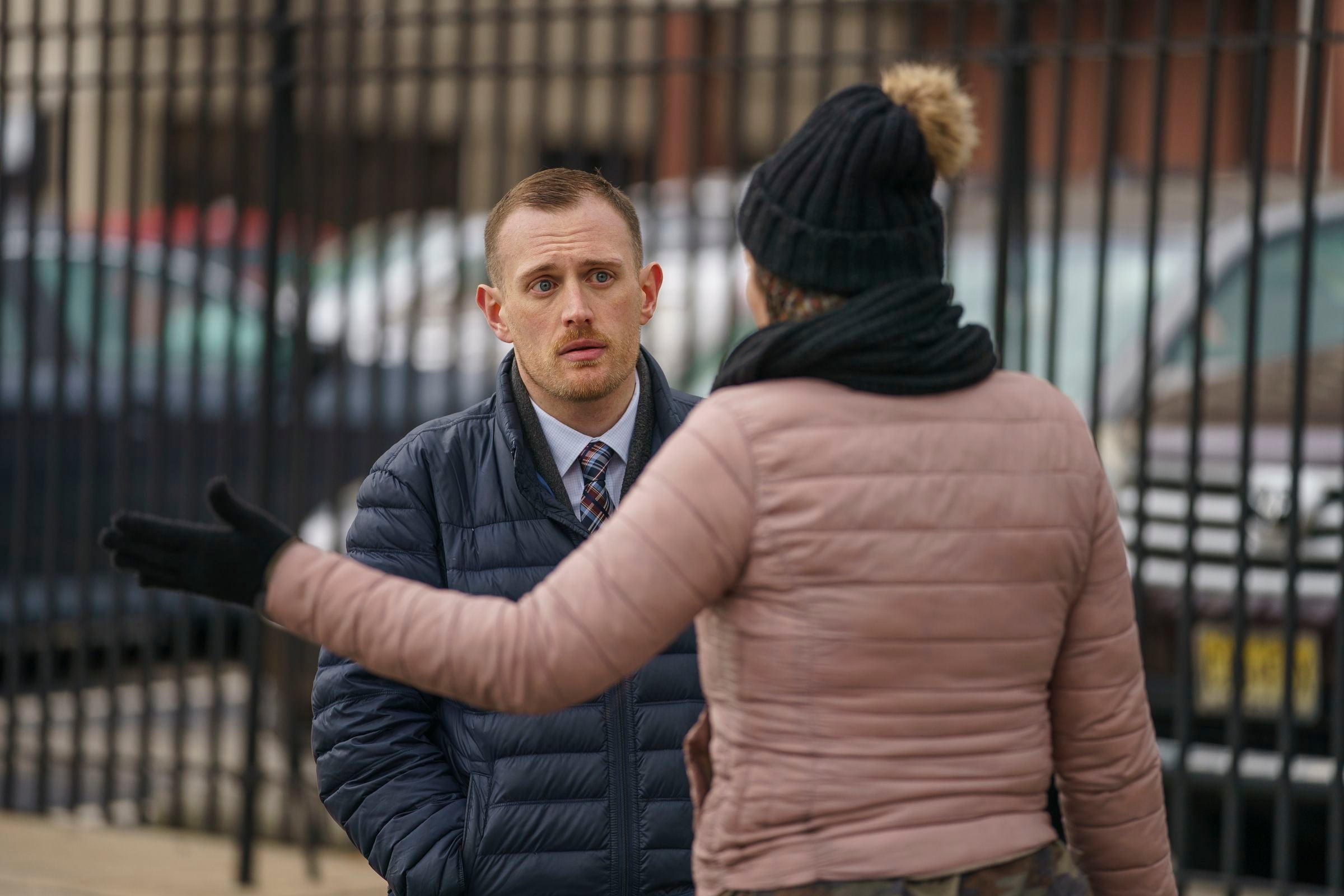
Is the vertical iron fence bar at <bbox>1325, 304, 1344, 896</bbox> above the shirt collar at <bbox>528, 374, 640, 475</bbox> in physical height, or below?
below

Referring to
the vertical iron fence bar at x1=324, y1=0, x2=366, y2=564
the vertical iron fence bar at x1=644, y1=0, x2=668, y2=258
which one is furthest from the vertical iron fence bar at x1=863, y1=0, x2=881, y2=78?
the vertical iron fence bar at x1=324, y1=0, x2=366, y2=564

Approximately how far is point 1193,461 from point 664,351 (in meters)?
2.89

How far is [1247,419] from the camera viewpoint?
15.6 ft

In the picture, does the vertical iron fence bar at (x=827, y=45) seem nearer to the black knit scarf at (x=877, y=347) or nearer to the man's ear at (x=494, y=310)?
the man's ear at (x=494, y=310)

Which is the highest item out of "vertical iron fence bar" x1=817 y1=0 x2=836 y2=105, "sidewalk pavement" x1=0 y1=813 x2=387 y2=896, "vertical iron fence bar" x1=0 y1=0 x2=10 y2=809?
"vertical iron fence bar" x1=817 y1=0 x2=836 y2=105

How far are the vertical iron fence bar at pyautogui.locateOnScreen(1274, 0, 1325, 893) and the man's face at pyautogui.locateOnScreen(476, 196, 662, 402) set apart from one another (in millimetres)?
2317

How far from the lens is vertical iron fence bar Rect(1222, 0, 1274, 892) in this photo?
4668mm

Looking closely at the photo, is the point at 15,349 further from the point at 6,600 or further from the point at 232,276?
the point at 232,276

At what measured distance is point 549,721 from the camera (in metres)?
2.74

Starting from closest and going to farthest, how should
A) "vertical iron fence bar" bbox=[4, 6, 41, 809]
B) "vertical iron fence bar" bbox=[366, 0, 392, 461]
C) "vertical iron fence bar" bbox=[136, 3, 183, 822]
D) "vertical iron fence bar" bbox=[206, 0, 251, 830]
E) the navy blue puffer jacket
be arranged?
1. the navy blue puffer jacket
2. "vertical iron fence bar" bbox=[366, 0, 392, 461]
3. "vertical iron fence bar" bbox=[206, 0, 251, 830]
4. "vertical iron fence bar" bbox=[136, 3, 183, 822]
5. "vertical iron fence bar" bbox=[4, 6, 41, 809]

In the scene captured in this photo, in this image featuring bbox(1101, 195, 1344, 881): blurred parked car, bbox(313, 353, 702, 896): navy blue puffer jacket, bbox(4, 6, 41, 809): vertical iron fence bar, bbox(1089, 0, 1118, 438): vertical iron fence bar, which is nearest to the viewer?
bbox(313, 353, 702, 896): navy blue puffer jacket

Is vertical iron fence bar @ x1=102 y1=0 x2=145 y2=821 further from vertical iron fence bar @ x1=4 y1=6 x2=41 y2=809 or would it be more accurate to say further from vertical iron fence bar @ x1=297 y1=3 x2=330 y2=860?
vertical iron fence bar @ x1=297 y1=3 x2=330 y2=860

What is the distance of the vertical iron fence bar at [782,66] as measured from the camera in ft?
17.2

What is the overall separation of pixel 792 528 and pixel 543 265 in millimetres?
1024
